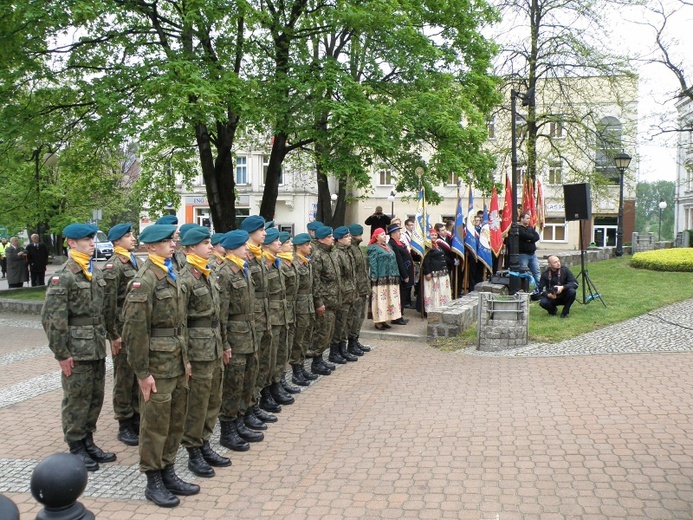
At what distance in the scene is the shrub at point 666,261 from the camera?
19.1 m

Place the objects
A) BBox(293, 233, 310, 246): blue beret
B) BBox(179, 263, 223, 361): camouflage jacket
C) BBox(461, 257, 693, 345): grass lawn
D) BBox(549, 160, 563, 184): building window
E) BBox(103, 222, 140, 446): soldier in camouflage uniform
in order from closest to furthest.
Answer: BBox(179, 263, 223, 361): camouflage jacket → BBox(103, 222, 140, 446): soldier in camouflage uniform → BBox(293, 233, 310, 246): blue beret → BBox(461, 257, 693, 345): grass lawn → BBox(549, 160, 563, 184): building window

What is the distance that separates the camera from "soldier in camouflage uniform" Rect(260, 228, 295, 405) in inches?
280

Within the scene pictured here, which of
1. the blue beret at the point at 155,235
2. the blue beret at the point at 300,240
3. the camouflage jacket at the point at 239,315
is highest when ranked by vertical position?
the blue beret at the point at 155,235

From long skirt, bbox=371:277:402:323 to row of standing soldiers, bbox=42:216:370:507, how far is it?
3409mm

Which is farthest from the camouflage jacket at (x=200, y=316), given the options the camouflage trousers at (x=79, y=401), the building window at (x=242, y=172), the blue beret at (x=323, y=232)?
the building window at (x=242, y=172)

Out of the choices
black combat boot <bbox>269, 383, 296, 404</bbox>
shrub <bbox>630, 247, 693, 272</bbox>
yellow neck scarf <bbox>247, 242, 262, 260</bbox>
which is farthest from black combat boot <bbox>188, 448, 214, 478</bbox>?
shrub <bbox>630, 247, 693, 272</bbox>

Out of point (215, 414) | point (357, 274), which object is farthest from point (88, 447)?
point (357, 274)

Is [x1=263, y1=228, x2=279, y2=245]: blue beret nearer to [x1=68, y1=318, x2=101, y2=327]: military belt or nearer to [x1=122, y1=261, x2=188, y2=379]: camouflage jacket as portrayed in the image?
[x1=68, y1=318, x2=101, y2=327]: military belt

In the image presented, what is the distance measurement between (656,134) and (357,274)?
1770 cm

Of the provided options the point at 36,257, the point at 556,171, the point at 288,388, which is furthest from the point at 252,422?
the point at 556,171

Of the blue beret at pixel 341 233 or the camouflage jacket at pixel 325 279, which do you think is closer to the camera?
the camouflage jacket at pixel 325 279

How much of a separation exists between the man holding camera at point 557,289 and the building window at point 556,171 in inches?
502

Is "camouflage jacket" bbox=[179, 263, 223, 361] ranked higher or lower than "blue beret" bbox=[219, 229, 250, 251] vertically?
lower

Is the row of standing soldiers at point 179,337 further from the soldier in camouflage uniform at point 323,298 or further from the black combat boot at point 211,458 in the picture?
the soldier in camouflage uniform at point 323,298
